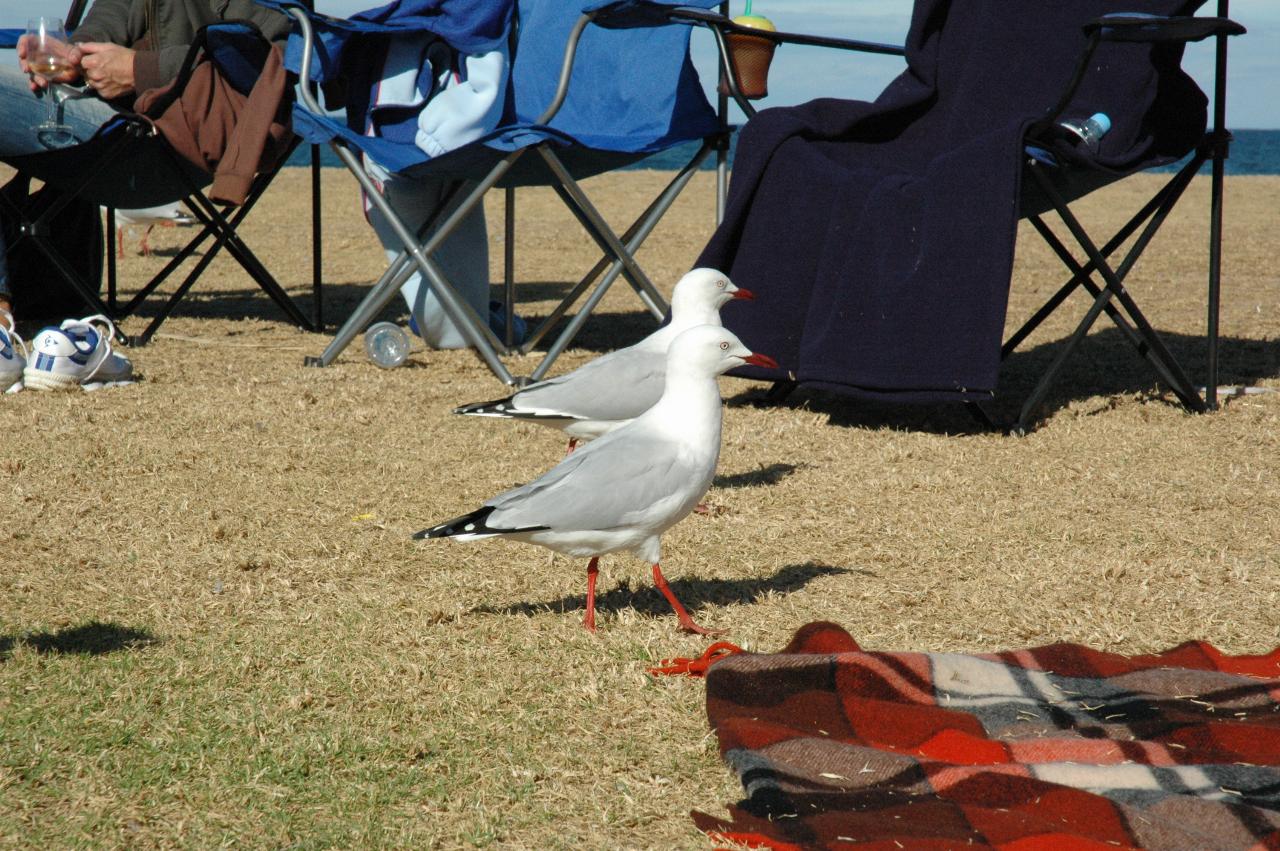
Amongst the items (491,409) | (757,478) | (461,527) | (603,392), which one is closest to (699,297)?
(757,478)

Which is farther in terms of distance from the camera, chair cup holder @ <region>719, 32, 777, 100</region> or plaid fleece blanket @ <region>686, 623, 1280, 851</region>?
chair cup holder @ <region>719, 32, 777, 100</region>

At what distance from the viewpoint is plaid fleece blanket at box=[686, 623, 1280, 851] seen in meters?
1.81

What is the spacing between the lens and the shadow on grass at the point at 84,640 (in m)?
2.56

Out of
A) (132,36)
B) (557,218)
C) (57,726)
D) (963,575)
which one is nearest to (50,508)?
(57,726)

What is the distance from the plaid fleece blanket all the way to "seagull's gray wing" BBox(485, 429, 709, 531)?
374 mm

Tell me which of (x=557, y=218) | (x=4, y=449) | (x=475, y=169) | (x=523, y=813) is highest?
(x=475, y=169)

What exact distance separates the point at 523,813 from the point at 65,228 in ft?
17.6

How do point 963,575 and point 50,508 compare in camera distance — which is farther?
point 50,508

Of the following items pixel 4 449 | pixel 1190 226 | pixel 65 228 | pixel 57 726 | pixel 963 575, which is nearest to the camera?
pixel 57 726

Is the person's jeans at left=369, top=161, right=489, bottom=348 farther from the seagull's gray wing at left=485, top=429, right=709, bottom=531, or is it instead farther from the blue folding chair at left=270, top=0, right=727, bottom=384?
the seagull's gray wing at left=485, top=429, right=709, bottom=531

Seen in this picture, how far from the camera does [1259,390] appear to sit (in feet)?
16.3

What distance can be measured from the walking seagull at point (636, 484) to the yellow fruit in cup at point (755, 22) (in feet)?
8.47

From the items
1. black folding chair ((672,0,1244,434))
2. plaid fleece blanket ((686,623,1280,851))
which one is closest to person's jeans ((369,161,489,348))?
black folding chair ((672,0,1244,434))

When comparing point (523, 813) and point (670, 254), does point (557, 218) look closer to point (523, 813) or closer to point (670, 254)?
point (670, 254)
